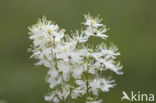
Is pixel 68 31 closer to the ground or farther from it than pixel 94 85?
farther from it

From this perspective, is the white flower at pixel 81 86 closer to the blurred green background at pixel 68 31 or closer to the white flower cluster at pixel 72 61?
the white flower cluster at pixel 72 61

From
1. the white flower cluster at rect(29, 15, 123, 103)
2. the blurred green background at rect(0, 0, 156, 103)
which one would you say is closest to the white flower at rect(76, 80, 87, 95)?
the white flower cluster at rect(29, 15, 123, 103)

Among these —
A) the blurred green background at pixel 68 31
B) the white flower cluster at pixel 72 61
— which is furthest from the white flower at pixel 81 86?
the blurred green background at pixel 68 31

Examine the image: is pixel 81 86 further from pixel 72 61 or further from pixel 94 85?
pixel 72 61

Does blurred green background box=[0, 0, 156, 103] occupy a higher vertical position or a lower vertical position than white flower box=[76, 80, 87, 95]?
higher

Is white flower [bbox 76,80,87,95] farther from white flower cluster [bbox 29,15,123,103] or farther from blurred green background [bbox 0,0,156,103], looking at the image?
blurred green background [bbox 0,0,156,103]

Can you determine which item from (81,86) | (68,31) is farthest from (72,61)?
(68,31)

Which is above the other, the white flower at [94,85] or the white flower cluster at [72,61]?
the white flower cluster at [72,61]

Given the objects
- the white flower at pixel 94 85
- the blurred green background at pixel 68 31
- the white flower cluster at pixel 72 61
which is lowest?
the white flower at pixel 94 85
